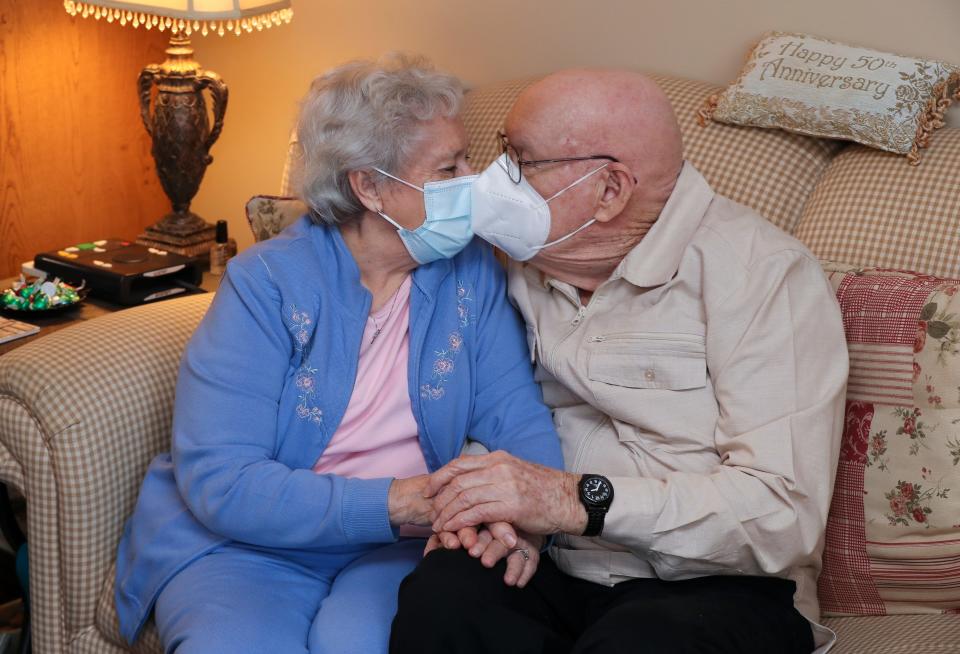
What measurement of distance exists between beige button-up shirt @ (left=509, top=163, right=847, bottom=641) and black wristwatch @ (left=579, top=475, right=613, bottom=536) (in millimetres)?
11

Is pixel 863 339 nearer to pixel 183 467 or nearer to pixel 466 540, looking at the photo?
pixel 466 540

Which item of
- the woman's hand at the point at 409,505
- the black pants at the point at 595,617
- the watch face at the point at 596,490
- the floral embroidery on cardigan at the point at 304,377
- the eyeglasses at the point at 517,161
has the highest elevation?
the eyeglasses at the point at 517,161

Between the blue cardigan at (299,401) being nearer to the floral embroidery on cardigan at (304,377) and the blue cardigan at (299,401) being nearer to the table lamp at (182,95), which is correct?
the floral embroidery on cardigan at (304,377)

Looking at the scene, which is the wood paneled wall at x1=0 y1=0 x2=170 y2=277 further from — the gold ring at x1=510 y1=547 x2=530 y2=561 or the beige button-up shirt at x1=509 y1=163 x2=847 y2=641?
the gold ring at x1=510 y1=547 x2=530 y2=561

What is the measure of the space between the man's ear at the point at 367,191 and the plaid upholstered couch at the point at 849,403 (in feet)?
1.31

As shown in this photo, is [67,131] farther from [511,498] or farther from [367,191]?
[511,498]

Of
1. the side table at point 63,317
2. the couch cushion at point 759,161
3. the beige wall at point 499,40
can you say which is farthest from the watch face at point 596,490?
the side table at point 63,317

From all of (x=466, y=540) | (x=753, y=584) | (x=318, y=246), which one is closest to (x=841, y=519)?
(x=753, y=584)

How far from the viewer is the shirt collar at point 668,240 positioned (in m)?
1.50

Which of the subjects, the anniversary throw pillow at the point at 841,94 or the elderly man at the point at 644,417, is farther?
the anniversary throw pillow at the point at 841,94

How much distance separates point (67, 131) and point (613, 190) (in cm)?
192

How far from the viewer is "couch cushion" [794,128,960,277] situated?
166cm

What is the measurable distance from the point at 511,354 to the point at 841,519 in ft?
1.85

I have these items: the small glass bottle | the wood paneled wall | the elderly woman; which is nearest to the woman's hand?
the elderly woman
